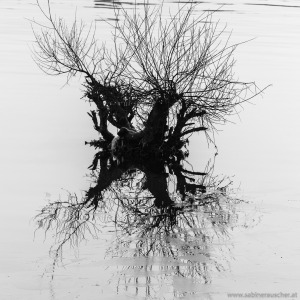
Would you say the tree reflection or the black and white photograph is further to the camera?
the tree reflection

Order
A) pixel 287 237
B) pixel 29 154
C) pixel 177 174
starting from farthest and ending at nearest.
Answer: pixel 29 154
pixel 177 174
pixel 287 237

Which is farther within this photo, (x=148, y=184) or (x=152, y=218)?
(x=148, y=184)

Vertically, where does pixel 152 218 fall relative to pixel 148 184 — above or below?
below

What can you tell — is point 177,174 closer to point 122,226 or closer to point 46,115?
point 122,226

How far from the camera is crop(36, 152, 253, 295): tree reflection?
13000 mm

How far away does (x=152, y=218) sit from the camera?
16062 mm

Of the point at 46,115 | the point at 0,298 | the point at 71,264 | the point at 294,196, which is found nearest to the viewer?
the point at 0,298

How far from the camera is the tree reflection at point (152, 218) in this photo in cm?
1300

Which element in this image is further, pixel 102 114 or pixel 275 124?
pixel 275 124

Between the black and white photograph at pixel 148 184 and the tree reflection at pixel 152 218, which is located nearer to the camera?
the black and white photograph at pixel 148 184

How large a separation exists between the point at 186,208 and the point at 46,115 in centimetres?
1305

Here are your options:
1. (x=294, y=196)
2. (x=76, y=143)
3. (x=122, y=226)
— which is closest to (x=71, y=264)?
(x=122, y=226)

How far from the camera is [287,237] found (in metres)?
15.1

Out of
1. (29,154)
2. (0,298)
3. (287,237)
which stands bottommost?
(0,298)
